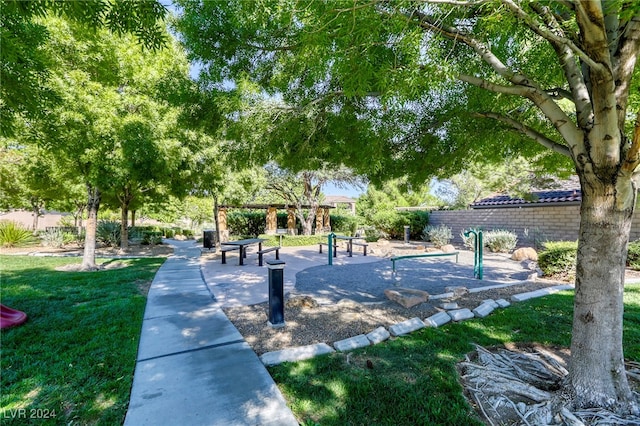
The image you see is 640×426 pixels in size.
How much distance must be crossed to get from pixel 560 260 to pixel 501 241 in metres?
5.36

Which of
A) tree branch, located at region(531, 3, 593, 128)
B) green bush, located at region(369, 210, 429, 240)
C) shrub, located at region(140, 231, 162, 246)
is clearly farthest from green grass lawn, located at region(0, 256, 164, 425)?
green bush, located at region(369, 210, 429, 240)

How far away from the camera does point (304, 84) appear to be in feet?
12.8

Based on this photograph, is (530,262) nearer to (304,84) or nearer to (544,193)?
(544,193)

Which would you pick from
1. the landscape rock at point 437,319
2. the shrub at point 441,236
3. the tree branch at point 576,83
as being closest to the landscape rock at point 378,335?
the landscape rock at point 437,319

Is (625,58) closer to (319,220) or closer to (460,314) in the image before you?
(460,314)


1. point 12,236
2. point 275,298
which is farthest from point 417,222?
point 12,236

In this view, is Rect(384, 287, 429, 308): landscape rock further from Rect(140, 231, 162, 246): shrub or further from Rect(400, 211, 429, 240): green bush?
Rect(140, 231, 162, 246): shrub

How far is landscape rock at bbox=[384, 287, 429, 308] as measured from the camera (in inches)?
201

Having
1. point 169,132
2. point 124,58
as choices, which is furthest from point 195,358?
point 124,58

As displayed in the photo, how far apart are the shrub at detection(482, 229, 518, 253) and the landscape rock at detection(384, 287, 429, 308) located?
9.13 metres

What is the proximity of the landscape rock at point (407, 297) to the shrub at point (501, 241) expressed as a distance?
359 inches

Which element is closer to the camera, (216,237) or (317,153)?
(317,153)

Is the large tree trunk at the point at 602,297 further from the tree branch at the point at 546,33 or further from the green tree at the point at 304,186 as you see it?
the green tree at the point at 304,186

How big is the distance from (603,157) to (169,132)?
9.11 m
